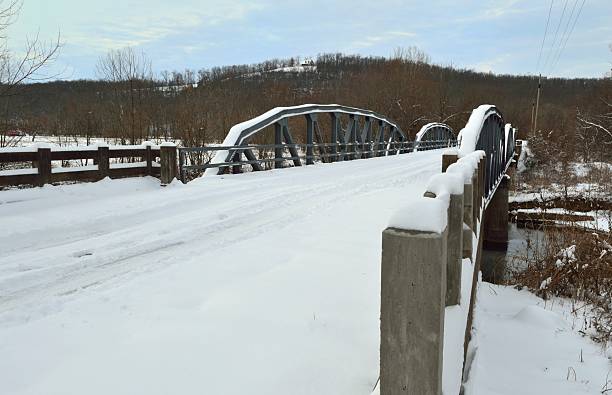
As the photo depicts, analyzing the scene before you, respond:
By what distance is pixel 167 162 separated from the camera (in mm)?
10391

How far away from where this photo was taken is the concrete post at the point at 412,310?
62.9 inches

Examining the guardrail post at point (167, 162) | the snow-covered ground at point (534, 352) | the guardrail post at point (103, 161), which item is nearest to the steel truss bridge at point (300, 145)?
the guardrail post at point (167, 162)

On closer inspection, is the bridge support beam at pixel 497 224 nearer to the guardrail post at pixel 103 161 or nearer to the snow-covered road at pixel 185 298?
the snow-covered road at pixel 185 298

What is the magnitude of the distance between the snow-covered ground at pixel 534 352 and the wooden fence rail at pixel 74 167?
26.1 feet

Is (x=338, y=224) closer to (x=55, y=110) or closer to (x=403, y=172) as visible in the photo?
(x=403, y=172)

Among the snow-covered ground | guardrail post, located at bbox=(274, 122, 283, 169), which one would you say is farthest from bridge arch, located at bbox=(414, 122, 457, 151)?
the snow-covered ground

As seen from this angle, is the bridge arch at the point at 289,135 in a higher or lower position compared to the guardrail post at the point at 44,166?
higher

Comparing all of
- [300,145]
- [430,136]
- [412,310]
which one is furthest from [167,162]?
[430,136]

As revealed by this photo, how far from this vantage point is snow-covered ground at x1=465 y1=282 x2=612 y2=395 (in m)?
4.97

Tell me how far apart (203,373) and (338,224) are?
436 centimetres

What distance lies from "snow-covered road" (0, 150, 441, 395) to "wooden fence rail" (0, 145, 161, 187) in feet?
1.44

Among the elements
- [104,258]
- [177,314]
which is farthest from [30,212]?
[177,314]

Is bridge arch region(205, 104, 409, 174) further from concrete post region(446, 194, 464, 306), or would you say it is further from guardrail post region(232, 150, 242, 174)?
concrete post region(446, 194, 464, 306)

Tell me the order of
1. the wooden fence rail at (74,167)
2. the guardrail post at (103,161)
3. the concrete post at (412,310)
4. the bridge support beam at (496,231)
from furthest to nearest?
the bridge support beam at (496,231) → the guardrail post at (103,161) → the wooden fence rail at (74,167) → the concrete post at (412,310)
